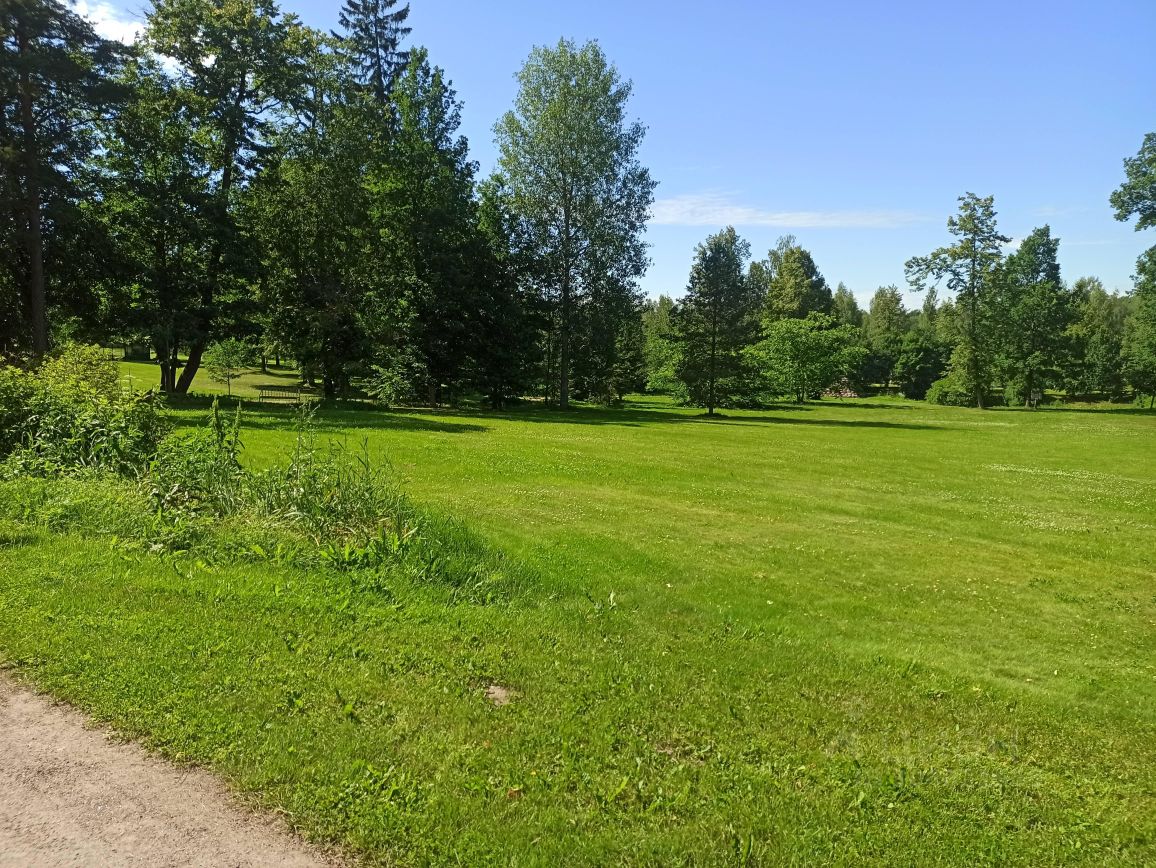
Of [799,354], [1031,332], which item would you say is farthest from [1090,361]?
[799,354]

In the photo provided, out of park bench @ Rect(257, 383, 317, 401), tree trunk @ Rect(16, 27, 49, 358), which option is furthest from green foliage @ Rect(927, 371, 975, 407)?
tree trunk @ Rect(16, 27, 49, 358)

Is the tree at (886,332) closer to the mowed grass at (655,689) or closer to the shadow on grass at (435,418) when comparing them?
the shadow on grass at (435,418)

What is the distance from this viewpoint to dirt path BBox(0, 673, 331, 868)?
293cm

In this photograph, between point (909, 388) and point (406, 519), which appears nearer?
point (406, 519)

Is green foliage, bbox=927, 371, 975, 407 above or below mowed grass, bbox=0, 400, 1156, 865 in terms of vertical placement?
above

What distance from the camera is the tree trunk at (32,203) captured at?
824 inches

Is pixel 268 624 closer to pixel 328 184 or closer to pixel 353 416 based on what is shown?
pixel 353 416

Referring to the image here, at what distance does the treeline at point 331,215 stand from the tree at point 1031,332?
8907 millimetres

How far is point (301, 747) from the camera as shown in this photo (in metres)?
3.73

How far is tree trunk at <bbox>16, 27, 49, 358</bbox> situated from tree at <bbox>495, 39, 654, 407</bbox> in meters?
21.8

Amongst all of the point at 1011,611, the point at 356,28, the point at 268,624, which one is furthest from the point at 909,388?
the point at 268,624

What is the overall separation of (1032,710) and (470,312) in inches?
1294

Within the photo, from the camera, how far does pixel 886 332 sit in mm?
83062

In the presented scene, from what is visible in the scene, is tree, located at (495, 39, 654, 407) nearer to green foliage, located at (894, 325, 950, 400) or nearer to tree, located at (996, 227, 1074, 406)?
tree, located at (996, 227, 1074, 406)
